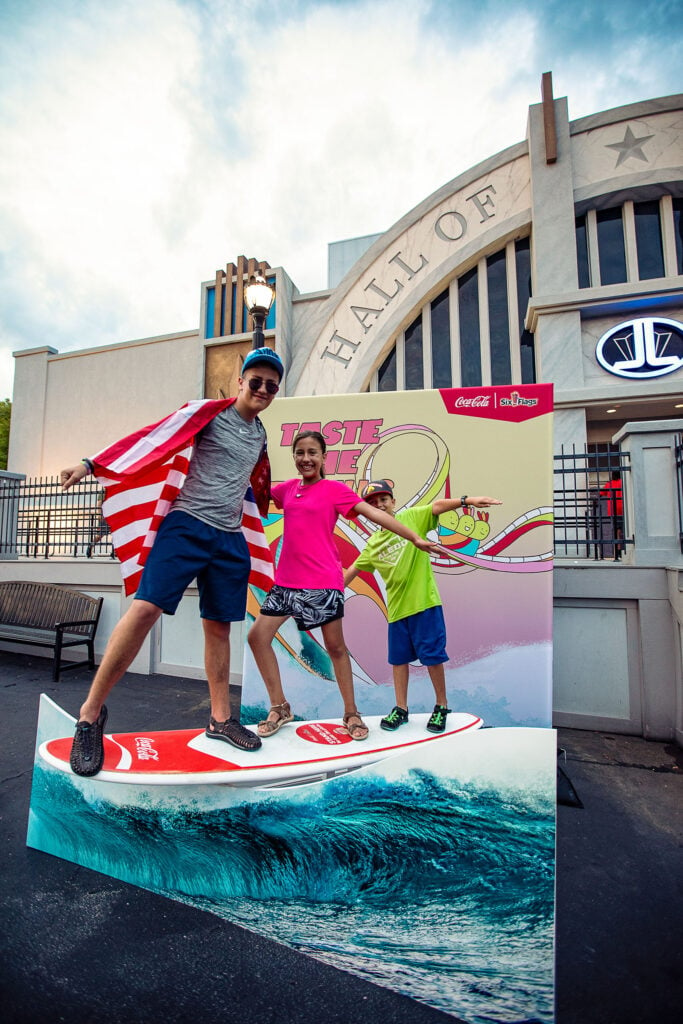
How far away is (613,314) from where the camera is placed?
30.6 feet

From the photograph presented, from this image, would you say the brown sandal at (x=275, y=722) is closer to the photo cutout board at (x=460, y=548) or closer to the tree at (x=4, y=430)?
the photo cutout board at (x=460, y=548)

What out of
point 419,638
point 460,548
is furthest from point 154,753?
point 460,548

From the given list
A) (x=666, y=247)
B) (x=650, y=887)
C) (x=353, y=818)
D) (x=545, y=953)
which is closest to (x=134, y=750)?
(x=353, y=818)

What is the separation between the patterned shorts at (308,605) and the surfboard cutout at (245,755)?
0.58m

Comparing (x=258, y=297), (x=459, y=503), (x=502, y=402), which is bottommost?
(x=459, y=503)

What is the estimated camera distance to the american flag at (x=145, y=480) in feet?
7.46

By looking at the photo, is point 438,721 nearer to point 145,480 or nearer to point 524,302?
point 145,480

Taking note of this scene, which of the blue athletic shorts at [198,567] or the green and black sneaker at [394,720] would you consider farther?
the green and black sneaker at [394,720]

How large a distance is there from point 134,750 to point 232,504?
51.7 inches

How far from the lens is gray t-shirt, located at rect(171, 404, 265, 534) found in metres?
2.39

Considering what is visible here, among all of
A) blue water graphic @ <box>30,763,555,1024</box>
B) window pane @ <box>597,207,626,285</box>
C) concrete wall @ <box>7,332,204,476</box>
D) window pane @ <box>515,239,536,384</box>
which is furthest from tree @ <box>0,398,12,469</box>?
blue water graphic @ <box>30,763,555,1024</box>

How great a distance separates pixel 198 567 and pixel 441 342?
32.2ft

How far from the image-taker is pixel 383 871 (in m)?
1.96

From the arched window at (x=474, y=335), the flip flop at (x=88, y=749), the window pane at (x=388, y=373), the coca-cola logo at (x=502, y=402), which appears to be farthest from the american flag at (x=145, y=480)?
the window pane at (x=388, y=373)
